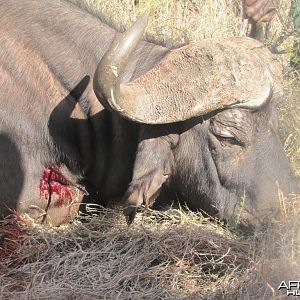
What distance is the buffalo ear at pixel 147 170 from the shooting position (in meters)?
4.59

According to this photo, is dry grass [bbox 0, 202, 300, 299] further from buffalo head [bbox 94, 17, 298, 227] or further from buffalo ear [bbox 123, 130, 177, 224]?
buffalo ear [bbox 123, 130, 177, 224]

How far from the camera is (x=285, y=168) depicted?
187 inches

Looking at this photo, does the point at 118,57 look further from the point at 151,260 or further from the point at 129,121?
the point at 151,260

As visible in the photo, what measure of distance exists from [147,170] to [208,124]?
456mm

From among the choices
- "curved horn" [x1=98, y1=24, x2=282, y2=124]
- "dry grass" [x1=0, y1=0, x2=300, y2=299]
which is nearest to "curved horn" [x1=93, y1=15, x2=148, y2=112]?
"curved horn" [x1=98, y1=24, x2=282, y2=124]

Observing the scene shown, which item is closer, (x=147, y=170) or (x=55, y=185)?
(x=147, y=170)

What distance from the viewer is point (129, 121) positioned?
4.70 meters

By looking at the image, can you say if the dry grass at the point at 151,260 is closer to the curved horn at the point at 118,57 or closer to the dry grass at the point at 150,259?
the dry grass at the point at 150,259

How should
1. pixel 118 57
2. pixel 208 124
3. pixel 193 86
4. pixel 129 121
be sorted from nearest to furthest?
pixel 118 57 < pixel 193 86 < pixel 208 124 < pixel 129 121

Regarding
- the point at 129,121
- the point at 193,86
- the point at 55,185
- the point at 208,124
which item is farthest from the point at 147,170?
the point at 55,185

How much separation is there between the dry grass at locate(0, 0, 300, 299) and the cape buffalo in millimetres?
161

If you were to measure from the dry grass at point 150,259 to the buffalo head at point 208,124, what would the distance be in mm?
201

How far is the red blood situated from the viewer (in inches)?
196

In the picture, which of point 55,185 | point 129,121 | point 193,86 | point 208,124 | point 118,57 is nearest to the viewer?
point 118,57
